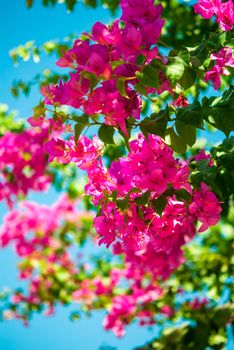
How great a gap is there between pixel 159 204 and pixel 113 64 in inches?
12.2

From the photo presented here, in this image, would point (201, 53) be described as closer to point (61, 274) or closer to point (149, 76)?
point (149, 76)

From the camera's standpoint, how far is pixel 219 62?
132 centimetres

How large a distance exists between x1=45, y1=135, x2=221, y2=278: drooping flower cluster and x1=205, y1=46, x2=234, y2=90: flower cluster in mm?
237

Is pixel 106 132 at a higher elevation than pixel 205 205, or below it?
higher

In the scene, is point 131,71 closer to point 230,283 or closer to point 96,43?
point 96,43

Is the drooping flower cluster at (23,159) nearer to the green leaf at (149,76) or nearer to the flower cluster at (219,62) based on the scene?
the flower cluster at (219,62)

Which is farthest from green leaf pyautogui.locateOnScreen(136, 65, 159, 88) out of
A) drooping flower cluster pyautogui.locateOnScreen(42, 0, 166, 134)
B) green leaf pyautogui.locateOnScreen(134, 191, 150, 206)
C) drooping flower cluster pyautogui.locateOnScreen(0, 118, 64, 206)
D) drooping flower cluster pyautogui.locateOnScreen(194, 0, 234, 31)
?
drooping flower cluster pyautogui.locateOnScreen(0, 118, 64, 206)

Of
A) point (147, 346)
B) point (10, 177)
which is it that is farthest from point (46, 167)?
point (147, 346)

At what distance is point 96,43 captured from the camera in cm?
110

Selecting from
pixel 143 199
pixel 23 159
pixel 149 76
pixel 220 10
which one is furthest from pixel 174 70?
pixel 23 159

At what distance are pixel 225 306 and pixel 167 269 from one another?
386 mm

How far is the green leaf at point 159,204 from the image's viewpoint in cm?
113

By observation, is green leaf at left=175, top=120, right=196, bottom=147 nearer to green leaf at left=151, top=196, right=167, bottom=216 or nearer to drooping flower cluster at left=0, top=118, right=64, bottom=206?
green leaf at left=151, top=196, right=167, bottom=216

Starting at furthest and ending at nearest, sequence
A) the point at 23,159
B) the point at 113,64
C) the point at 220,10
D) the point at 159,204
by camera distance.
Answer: the point at 23,159
the point at 220,10
the point at 159,204
the point at 113,64
